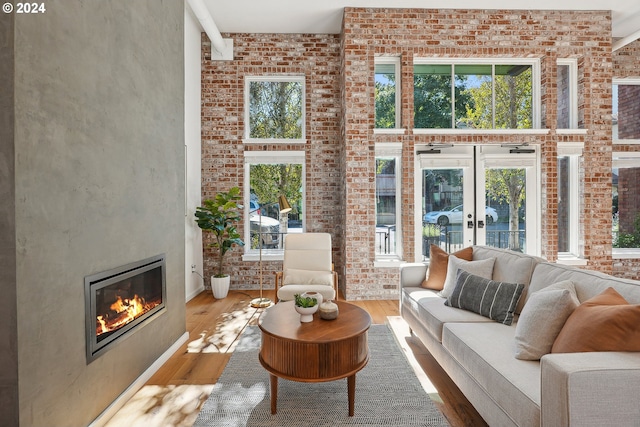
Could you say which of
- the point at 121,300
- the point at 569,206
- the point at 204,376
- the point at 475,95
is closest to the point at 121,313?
the point at 121,300

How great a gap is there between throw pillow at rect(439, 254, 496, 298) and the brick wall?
171cm

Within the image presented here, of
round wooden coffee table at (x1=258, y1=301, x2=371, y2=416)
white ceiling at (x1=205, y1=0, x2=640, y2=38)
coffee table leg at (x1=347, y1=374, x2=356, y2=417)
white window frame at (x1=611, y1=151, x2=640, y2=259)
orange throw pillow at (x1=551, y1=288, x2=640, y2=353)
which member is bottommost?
coffee table leg at (x1=347, y1=374, x2=356, y2=417)

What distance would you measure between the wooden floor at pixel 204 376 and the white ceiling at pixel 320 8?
4.12m

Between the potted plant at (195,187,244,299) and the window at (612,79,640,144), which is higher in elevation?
the window at (612,79,640,144)

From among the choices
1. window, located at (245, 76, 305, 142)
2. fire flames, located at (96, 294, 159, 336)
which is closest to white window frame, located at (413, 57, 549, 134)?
window, located at (245, 76, 305, 142)

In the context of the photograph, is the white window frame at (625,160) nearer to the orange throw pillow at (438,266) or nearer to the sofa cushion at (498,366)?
the orange throw pillow at (438,266)

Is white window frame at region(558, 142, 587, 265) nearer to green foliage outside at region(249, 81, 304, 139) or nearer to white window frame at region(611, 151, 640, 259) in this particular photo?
white window frame at region(611, 151, 640, 259)

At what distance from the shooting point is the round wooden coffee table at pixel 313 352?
2.05 meters

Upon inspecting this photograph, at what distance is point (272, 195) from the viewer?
5492 millimetres

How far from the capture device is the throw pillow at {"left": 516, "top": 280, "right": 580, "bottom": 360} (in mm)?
1824

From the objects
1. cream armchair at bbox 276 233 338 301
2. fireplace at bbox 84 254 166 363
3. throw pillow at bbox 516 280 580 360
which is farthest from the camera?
cream armchair at bbox 276 233 338 301

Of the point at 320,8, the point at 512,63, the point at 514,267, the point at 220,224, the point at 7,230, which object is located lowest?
the point at 514,267

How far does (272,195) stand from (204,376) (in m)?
3.25

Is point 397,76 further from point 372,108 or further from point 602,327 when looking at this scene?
point 602,327
